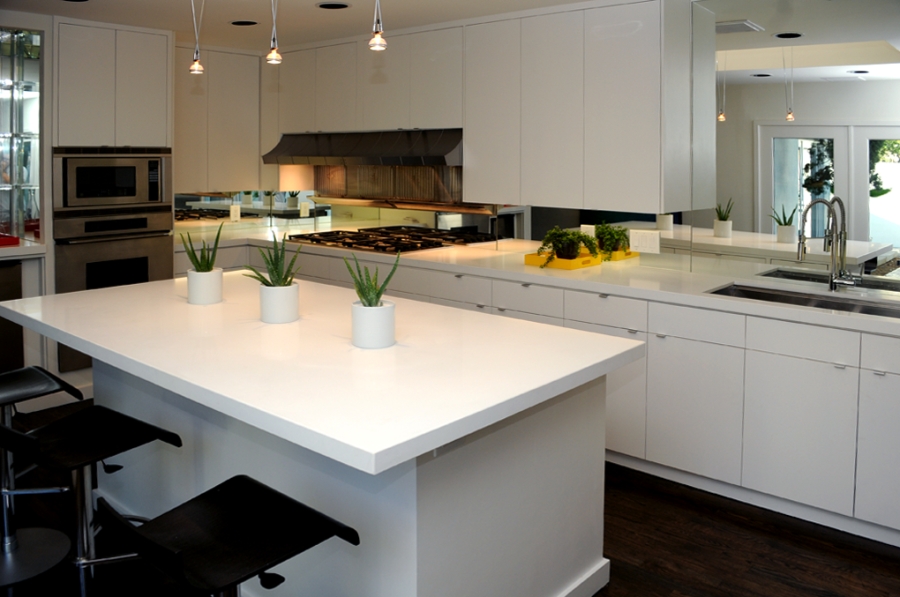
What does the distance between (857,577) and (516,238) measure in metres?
2.97

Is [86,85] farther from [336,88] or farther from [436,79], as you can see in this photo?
[436,79]

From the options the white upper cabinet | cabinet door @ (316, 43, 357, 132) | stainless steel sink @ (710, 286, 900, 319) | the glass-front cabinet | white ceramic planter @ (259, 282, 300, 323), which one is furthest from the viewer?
cabinet door @ (316, 43, 357, 132)

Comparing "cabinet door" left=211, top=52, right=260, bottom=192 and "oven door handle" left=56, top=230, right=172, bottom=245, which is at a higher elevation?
"cabinet door" left=211, top=52, right=260, bottom=192

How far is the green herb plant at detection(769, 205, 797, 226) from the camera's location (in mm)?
3697

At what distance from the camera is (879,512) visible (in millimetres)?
3092

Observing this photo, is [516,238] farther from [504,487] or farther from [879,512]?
[504,487]

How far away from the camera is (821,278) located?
11.9ft

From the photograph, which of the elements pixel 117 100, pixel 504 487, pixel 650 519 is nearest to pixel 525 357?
pixel 504 487

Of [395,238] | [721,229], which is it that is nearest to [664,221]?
[721,229]

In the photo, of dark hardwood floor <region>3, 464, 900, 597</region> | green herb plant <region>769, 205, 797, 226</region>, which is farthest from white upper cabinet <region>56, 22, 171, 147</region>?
green herb plant <region>769, 205, 797, 226</region>

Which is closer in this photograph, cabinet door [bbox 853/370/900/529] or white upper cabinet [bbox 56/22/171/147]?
cabinet door [bbox 853/370/900/529]

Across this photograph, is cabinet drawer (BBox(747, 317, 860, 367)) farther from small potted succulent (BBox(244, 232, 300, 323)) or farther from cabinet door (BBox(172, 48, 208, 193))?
cabinet door (BBox(172, 48, 208, 193))

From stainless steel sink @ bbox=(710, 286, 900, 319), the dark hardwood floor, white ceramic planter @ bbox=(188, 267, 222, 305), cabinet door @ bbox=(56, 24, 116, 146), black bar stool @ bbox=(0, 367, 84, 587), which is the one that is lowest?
the dark hardwood floor

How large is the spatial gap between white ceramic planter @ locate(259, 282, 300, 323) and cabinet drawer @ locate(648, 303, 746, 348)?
174 cm
